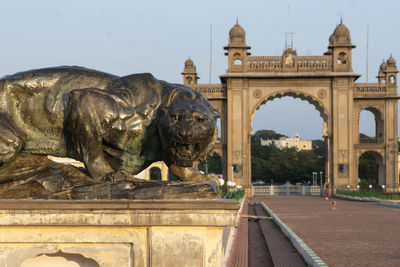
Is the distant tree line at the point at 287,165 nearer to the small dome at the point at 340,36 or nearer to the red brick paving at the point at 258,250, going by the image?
the small dome at the point at 340,36

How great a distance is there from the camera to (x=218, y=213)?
109 inches

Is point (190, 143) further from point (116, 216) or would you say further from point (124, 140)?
point (116, 216)

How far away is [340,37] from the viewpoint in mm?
39469

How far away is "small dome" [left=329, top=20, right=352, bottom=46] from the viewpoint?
39219mm

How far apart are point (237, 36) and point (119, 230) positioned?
3788 centimetres

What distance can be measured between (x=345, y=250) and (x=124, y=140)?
812 centimetres

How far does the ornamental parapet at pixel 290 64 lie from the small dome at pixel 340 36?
1.31 metres

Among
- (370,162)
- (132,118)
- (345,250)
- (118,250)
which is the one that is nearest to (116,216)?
(118,250)

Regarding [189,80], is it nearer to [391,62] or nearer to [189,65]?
[189,65]

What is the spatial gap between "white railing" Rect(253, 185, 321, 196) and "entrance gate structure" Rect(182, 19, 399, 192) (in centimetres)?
543

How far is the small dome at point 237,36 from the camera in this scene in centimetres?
3966

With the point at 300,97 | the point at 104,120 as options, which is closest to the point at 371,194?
the point at 300,97

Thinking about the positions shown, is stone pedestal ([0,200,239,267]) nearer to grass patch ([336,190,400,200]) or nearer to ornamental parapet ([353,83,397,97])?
grass patch ([336,190,400,200])

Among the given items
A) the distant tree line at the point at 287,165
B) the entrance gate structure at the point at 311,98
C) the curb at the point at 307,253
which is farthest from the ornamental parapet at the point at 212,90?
the distant tree line at the point at 287,165
